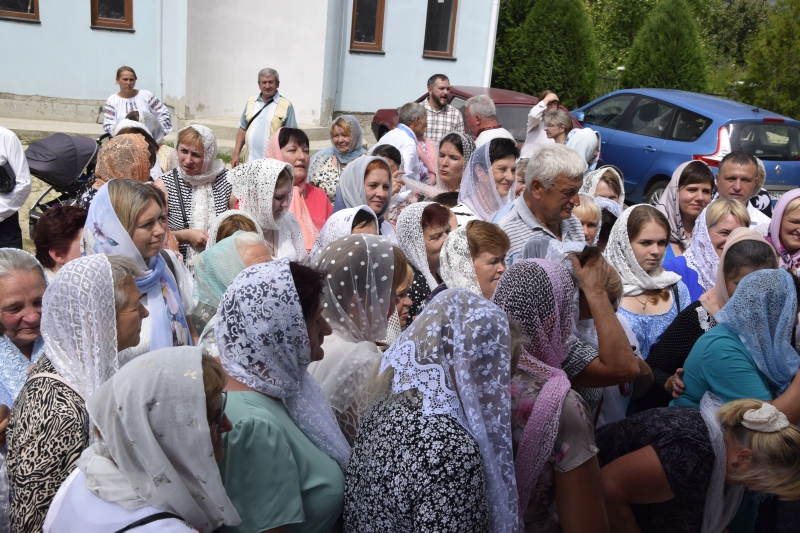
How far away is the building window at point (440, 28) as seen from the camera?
15795mm

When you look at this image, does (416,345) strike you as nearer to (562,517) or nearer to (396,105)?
(562,517)

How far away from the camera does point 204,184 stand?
5.46 metres

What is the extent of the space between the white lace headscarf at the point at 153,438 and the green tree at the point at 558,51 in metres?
Result: 18.1

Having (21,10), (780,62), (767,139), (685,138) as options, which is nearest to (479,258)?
(685,138)

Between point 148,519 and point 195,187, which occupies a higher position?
point 195,187

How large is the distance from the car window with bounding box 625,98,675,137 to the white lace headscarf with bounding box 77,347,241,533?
10.3 metres

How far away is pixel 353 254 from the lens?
3031mm

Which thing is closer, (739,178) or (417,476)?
(417,476)

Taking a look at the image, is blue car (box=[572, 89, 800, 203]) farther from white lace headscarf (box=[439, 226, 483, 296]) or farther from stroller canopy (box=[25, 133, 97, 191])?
stroller canopy (box=[25, 133, 97, 191])

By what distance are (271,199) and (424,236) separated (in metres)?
1.08

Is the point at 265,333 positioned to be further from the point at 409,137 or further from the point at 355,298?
the point at 409,137

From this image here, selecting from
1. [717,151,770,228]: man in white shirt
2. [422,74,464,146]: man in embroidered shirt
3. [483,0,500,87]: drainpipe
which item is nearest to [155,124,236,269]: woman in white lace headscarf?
[717,151,770,228]: man in white shirt

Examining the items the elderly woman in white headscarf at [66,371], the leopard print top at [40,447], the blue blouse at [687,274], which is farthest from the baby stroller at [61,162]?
the blue blouse at [687,274]

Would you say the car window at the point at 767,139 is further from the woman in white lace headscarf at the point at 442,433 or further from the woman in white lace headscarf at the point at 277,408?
the woman in white lace headscarf at the point at 277,408
